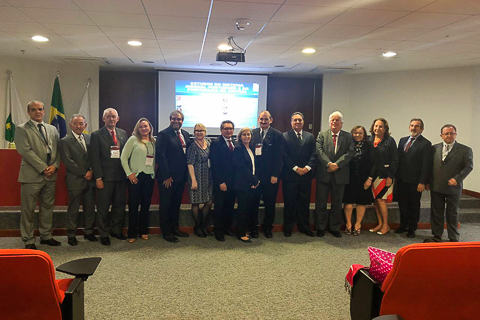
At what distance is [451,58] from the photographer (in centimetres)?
615

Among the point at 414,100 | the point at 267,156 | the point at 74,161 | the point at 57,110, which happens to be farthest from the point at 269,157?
the point at 57,110

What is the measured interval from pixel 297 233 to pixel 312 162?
1035 millimetres

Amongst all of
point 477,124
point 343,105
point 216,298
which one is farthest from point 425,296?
point 343,105

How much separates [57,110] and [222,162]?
17.5ft

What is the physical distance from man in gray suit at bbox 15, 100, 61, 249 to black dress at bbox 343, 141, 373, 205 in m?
3.81

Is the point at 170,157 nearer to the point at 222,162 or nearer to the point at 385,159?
the point at 222,162

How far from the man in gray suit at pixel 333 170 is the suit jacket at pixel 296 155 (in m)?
0.13

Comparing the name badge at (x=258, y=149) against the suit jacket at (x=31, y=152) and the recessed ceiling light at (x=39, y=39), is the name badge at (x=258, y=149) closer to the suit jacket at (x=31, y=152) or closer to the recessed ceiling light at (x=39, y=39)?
the suit jacket at (x=31, y=152)

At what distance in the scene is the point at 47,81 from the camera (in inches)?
302

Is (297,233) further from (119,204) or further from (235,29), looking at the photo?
(235,29)

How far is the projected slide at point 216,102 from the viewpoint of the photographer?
8508mm

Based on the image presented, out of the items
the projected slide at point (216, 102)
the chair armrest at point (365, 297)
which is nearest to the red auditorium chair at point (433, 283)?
the chair armrest at point (365, 297)

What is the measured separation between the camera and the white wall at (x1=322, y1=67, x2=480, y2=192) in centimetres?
679

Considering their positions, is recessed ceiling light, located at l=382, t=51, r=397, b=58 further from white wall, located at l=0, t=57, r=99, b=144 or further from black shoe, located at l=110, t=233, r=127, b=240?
white wall, located at l=0, t=57, r=99, b=144
